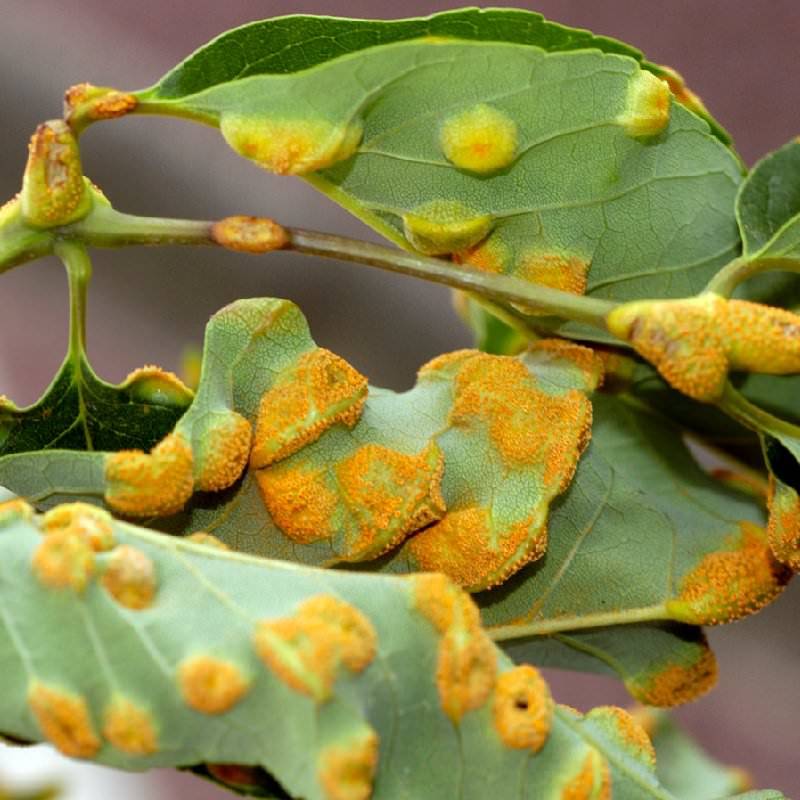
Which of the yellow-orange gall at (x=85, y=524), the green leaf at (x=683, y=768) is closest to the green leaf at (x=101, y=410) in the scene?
the yellow-orange gall at (x=85, y=524)

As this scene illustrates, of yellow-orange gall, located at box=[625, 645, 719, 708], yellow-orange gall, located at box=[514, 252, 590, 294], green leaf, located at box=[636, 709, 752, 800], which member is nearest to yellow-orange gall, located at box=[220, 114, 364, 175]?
yellow-orange gall, located at box=[514, 252, 590, 294]

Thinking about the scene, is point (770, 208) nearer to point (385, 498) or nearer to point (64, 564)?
point (385, 498)

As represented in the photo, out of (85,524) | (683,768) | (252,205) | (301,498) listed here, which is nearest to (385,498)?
(301,498)

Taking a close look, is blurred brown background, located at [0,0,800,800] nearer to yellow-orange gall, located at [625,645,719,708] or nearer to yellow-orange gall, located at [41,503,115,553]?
yellow-orange gall, located at [625,645,719,708]

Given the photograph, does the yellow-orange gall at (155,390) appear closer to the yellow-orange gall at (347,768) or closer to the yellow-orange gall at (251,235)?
the yellow-orange gall at (251,235)

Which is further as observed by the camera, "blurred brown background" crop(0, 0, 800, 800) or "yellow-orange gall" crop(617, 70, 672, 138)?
"blurred brown background" crop(0, 0, 800, 800)
